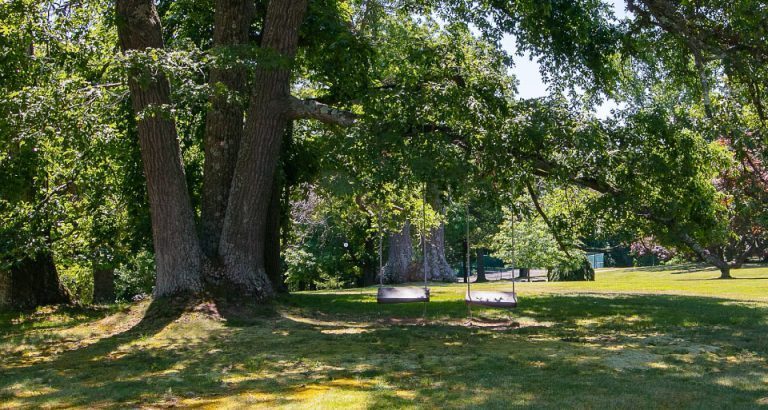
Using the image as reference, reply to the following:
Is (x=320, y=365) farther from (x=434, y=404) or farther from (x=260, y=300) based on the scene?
(x=260, y=300)

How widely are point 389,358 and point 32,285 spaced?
9.61 meters

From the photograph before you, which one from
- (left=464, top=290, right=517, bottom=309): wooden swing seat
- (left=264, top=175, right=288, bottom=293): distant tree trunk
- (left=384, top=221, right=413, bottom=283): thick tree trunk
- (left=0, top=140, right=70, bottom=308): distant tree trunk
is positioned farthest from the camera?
(left=384, top=221, right=413, bottom=283): thick tree trunk

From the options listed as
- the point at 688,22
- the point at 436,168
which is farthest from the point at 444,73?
the point at 688,22

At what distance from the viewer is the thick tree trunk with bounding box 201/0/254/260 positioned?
44.0 ft

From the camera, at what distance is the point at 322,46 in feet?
51.3

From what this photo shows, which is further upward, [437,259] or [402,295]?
[437,259]

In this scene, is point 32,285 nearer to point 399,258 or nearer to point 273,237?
point 273,237

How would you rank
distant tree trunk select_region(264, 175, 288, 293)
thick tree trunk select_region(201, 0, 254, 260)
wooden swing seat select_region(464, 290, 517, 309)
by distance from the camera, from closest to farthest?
wooden swing seat select_region(464, 290, 517, 309)
thick tree trunk select_region(201, 0, 254, 260)
distant tree trunk select_region(264, 175, 288, 293)

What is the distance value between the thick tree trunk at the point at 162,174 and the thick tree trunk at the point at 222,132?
0.85m

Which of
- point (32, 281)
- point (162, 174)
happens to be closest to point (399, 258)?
point (32, 281)

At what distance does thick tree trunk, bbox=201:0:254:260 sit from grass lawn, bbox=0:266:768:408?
1.94 metres

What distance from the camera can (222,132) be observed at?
13.5 metres

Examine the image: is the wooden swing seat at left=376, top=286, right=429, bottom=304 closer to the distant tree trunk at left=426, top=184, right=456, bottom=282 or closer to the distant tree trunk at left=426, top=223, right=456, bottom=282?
the distant tree trunk at left=426, top=184, right=456, bottom=282

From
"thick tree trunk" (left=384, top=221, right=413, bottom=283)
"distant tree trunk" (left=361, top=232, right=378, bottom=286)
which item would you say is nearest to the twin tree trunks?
"thick tree trunk" (left=384, top=221, right=413, bottom=283)
